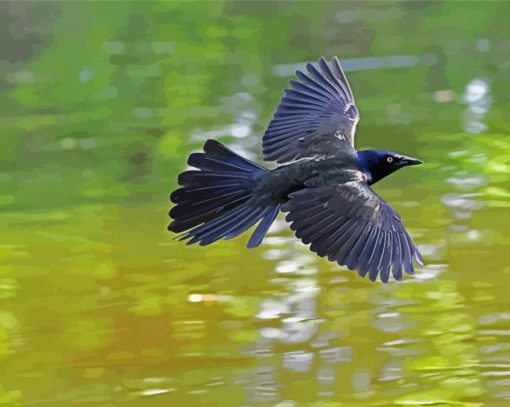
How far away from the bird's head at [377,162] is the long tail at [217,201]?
426 mm

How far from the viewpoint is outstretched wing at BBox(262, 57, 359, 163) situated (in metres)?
6.07

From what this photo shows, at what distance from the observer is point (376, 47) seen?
1376 cm

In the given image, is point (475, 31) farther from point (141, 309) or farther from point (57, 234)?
point (141, 309)

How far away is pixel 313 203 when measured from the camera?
5305 millimetres

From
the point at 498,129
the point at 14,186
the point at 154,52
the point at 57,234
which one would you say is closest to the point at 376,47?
the point at 154,52

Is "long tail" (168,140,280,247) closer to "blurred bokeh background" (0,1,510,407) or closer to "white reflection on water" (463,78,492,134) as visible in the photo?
"blurred bokeh background" (0,1,510,407)

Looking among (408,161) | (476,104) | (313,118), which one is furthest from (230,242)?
(476,104)

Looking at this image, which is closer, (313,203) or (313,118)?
(313,203)

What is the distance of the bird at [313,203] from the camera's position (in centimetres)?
520

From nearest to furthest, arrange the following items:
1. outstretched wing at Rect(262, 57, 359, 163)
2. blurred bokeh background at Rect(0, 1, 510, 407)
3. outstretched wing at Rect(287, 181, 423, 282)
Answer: outstretched wing at Rect(287, 181, 423, 282)
blurred bokeh background at Rect(0, 1, 510, 407)
outstretched wing at Rect(262, 57, 359, 163)

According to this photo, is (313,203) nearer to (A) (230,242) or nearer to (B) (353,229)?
(B) (353,229)

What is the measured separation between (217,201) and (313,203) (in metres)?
0.43

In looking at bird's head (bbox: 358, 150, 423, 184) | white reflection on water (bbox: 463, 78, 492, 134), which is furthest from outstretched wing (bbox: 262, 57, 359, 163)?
white reflection on water (bbox: 463, 78, 492, 134)

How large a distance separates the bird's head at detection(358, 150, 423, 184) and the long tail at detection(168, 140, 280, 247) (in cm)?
43
